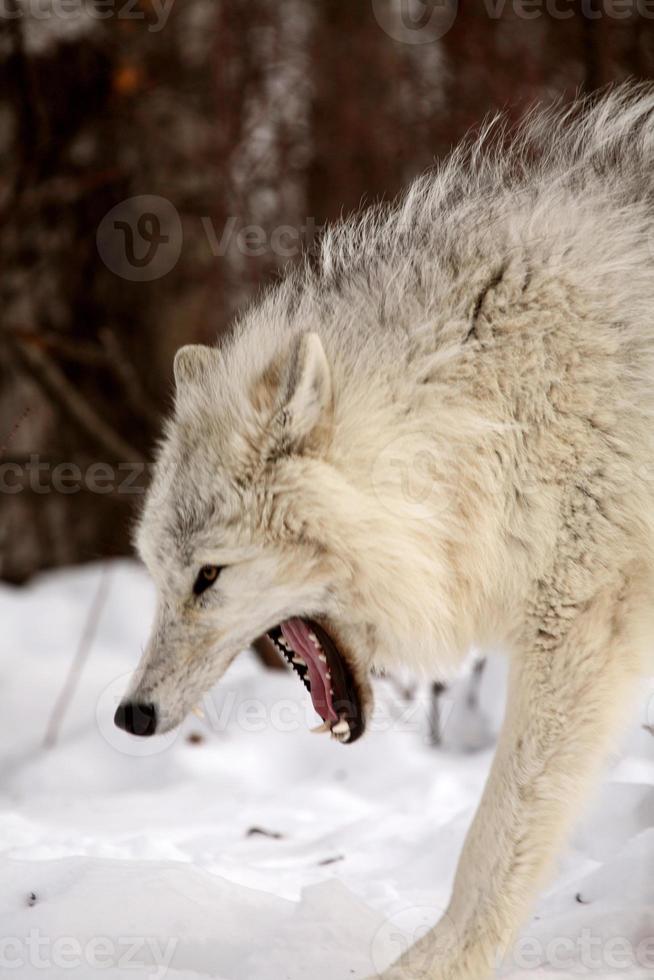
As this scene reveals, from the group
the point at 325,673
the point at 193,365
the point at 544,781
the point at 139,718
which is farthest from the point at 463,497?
the point at 139,718

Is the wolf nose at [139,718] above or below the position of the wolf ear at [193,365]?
below

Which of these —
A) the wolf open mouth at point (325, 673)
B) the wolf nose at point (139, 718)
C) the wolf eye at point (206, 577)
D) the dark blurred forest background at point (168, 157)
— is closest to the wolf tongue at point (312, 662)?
the wolf open mouth at point (325, 673)

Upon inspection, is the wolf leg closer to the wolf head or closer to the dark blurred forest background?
the wolf head

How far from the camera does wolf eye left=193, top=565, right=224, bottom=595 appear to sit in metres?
3.06

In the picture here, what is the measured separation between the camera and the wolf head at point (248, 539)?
9.91 ft

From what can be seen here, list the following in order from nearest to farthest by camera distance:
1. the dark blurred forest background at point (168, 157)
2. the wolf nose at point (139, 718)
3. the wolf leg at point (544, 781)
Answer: the wolf leg at point (544, 781) → the wolf nose at point (139, 718) → the dark blurred forest background at point (168, 157)

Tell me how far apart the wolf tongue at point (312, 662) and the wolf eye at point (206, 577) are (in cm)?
29

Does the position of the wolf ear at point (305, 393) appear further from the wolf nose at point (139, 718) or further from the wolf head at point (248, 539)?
the wolf nose at point (139, 718)

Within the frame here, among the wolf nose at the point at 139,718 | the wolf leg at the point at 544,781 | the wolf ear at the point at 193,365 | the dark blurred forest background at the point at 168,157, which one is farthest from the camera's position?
the dark blurred forest background at the point at 168,157

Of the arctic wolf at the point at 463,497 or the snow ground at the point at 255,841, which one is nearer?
the arctic wolf at the point at 463,497

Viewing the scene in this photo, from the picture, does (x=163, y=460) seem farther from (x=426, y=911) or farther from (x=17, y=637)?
(x=17, y=637)

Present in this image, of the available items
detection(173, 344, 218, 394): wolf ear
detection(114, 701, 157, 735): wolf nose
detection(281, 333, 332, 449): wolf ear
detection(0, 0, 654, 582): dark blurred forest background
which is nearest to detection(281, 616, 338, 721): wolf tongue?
detection(114, 701, 157, 735): wolf nose

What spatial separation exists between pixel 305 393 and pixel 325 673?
92cm

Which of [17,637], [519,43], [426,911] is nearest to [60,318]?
[17,637]
